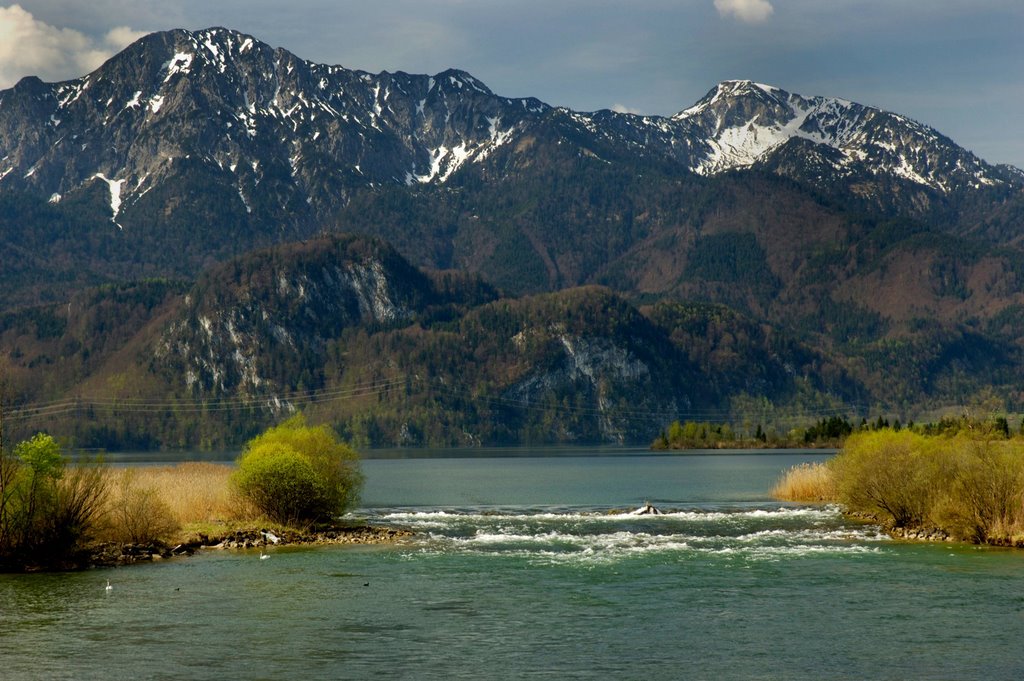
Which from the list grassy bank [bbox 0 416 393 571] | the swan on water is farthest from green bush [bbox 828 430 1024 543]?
grassy bank [bbox 0 416 393 571]

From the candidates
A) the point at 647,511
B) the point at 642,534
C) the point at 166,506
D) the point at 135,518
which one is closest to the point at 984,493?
the point at 642,534

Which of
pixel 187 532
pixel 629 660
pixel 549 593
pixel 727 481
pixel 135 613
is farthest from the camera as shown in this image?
pixel 727 481

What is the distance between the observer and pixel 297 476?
7969 cm

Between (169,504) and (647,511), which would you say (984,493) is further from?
(169,504)

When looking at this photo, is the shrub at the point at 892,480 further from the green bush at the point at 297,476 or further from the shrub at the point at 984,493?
the green bush at the point at 297,476

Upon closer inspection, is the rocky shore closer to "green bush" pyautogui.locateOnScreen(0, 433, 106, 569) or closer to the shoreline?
the shoreline

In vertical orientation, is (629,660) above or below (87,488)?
below

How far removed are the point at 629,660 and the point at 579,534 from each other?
1585 inches

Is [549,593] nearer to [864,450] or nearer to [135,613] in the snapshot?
[135,613]

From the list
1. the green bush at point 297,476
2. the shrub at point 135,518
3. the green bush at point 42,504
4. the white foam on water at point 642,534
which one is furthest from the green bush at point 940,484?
the green bush at point 42,504

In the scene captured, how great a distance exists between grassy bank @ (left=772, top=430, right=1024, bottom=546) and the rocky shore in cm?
3173

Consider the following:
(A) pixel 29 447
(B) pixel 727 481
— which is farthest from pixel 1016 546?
(B) pixel 727 481

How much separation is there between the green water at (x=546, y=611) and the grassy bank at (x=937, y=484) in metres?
2.72

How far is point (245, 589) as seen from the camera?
189ft
